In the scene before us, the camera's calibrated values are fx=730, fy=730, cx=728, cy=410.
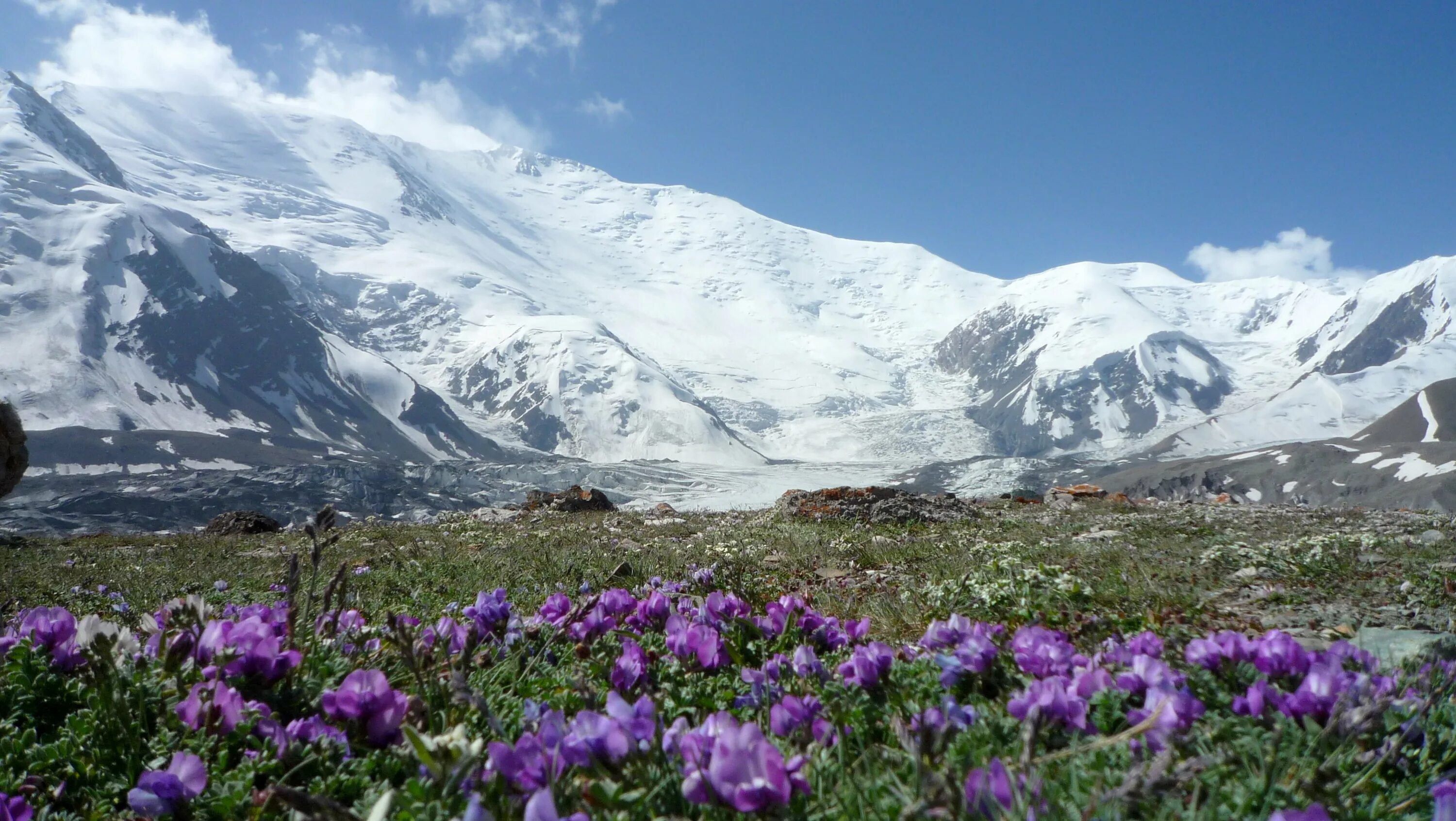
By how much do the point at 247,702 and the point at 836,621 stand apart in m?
2.03

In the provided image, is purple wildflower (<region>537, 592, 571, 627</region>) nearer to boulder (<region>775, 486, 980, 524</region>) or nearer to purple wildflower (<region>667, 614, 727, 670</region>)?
purple wildflower (<region>667, 614, 727, 670</region>)

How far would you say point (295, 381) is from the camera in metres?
174

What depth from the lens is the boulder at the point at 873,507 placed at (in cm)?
1227

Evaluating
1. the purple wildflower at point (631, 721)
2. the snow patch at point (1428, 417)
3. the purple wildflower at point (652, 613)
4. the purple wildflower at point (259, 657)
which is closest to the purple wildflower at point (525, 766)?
the purple wildflower at point (631, 721)

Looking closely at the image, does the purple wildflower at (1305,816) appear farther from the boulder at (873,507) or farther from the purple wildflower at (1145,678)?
the boulder at (873,507)

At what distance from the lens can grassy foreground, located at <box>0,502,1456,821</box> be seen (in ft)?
4.74

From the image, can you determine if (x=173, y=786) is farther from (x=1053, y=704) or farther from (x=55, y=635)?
(x=1053, y=704)

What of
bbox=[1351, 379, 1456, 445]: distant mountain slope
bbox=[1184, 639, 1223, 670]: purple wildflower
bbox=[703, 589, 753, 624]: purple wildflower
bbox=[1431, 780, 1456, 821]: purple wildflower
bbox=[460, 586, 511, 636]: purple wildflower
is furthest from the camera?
bbox=[1351, 379, 1456, 445]: distant mountain slope

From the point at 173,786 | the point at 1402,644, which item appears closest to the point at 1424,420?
the point at 1402,644

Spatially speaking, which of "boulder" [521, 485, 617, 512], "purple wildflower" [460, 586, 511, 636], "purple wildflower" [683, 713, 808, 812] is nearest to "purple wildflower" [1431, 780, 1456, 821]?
"purple wildflower" [683, 713, 808, 812]

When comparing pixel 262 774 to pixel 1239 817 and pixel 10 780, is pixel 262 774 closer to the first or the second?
pixel 10 780

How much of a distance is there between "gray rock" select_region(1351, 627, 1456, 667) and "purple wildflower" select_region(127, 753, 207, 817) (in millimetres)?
3415

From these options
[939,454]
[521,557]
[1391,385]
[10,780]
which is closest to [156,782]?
[10,780]

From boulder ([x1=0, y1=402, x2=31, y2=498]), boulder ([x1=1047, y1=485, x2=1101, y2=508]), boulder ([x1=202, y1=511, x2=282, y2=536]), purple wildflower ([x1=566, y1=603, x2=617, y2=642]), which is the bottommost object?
boulder ([x1=202, y1=511, x2=282, y2=536])
